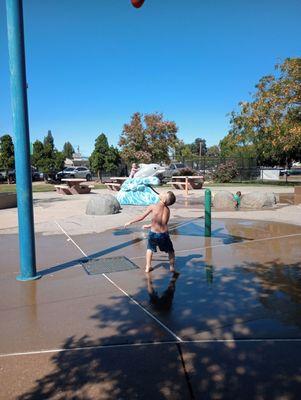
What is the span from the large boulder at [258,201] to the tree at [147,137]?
88.3 feet

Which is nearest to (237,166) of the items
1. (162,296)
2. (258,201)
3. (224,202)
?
(258,201)

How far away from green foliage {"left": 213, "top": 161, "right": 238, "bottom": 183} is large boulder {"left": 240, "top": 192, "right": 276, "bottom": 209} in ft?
73.2

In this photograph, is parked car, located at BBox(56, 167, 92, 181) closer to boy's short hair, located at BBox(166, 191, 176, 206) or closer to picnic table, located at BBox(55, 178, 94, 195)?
picnic table, located at BBox(55, 178, 94, 195)

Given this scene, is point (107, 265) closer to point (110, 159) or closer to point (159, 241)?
point (159, 241)

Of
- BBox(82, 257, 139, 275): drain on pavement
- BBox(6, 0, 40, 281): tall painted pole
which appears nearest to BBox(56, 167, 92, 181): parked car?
BBox(82, 257, 139, 275): drain on pavement

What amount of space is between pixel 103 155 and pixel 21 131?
34008 millimetres

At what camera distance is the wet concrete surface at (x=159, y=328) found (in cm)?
288

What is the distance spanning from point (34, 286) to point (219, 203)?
9.92 m

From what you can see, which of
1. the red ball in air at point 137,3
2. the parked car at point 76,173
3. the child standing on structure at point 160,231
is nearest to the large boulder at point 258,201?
the child standing on structure at point 160,231

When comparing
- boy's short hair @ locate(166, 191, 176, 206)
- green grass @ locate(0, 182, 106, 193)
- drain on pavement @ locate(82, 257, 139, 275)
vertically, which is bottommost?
drain on pavement @ locate(82, 257, 139, 275)

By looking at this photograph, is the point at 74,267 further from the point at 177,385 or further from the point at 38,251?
the point at 177,385

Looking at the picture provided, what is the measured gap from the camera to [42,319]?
414 centimetres

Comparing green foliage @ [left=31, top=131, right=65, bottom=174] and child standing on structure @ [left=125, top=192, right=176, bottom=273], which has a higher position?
green foliage @ [left=31, top=131, right=65, bottom=174]

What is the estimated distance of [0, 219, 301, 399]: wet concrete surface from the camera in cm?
288
